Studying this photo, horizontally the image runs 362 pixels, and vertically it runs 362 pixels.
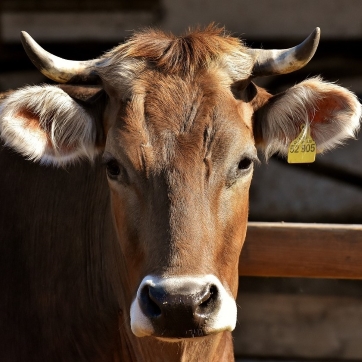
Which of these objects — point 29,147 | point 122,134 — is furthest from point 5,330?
point 122,134

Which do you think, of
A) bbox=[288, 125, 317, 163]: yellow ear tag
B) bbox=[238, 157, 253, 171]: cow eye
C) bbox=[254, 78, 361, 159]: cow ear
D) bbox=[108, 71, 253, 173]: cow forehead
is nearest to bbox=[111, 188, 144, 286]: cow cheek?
bbox=[108, 71, 253, 173]: cow forehead

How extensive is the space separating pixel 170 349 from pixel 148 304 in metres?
0.62

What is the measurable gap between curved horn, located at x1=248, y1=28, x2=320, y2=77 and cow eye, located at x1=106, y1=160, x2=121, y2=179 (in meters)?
0.78

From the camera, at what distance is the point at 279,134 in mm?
3826

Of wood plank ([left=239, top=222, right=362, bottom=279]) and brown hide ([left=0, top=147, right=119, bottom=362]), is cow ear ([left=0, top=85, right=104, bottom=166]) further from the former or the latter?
wood plank ([left=239, top=222, right=362, bottom=279])

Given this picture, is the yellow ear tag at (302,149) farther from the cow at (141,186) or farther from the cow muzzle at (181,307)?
the cow muzzle at (181,307)

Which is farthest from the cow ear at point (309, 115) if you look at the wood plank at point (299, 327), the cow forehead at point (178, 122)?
the wood plank at point (299, 327)

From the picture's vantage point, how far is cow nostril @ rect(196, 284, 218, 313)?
9.89 feet

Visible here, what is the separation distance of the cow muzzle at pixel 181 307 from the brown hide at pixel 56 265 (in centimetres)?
78

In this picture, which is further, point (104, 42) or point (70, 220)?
point (104, 42)

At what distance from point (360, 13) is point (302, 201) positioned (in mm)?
1726

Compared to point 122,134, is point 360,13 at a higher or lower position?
lower

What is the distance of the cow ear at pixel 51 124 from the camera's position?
3.66 metres

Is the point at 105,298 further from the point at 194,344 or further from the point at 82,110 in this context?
the point at 82,110
